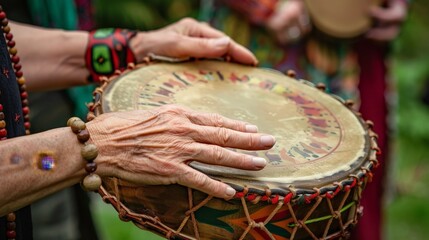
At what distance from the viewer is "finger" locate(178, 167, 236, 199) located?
112 centimetres

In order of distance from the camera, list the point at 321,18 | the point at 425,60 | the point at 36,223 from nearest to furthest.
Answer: the point at 36,223
the point at 321,18
the point at 425,60

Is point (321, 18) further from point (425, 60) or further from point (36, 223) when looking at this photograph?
point (425, 60)

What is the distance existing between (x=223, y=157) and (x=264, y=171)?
9cm

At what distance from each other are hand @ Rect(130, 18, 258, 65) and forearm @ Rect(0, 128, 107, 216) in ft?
1.72

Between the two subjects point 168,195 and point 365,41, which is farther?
point 365,41

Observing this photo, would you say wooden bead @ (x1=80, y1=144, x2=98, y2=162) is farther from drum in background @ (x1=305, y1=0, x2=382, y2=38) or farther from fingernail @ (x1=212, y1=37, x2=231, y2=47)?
drum in background @ (x1=305, y1=0, x2=382, y2=38)

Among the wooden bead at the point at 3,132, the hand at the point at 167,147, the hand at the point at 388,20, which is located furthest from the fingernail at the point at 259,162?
the hand at the point at 388,20

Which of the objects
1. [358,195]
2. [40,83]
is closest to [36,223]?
[40,83]

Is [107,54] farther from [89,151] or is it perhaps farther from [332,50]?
[332,50]

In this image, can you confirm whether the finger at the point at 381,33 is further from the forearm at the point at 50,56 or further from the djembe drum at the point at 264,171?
the forearm at the point at 50,56

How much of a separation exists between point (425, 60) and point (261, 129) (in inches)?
159

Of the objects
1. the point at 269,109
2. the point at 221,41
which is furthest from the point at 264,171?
the point at 221,41

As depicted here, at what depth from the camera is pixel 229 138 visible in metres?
1.18

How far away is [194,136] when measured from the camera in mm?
1175
